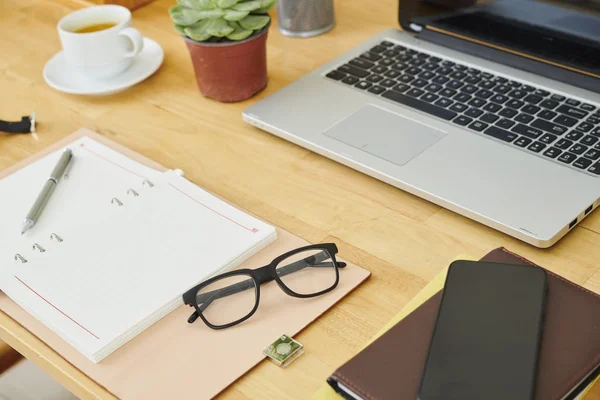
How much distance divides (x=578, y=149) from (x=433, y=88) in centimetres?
21

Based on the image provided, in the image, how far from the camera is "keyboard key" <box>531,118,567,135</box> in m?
0.85

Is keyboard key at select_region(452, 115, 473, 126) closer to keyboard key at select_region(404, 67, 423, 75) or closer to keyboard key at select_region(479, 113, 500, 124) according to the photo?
keyboard key at select_region(479, 113, 500, 124)

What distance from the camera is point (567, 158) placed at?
0.80 m

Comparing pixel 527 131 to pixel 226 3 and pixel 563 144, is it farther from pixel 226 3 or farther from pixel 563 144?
pixel 226 3

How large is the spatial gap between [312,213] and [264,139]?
0.17 meters

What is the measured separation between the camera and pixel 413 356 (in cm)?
56

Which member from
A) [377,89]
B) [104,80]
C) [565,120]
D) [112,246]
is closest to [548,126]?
[565,120]

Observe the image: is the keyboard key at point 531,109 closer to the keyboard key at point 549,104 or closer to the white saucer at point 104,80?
the keyboard key at point 549,104

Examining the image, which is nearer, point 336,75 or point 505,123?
point 505,123

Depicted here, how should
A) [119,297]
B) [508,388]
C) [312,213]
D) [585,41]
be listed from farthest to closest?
[585,41] < [312,213] < [119,297] < [508,388]

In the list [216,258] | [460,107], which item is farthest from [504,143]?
[216,258]

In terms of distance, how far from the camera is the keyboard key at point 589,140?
0.82 m

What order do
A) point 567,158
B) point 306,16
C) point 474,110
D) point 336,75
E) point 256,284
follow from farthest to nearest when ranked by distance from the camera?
1. point 306,16
2. point 336,75
3. point 474,110
4. point 567,158
5. point 256,284

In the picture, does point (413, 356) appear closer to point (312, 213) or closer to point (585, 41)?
point (312, 213)
